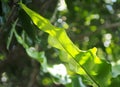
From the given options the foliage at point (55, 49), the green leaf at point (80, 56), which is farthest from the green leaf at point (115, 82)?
the foliage at point (55, 49)

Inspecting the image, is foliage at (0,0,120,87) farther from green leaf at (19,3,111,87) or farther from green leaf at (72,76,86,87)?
green leaf at (19,3,111,87)

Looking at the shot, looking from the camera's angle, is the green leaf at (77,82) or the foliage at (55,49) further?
the foliage at (55,49)

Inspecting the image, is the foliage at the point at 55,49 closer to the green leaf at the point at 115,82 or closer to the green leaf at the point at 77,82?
the green leaf at the point at 77,82

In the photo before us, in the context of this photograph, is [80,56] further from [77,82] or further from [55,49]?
[55,49]

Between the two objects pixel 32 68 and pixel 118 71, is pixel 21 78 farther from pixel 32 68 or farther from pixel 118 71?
pixel 118 71

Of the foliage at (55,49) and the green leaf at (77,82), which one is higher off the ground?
the foliage at (55,49)

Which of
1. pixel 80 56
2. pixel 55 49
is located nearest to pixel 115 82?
pixel 80 56

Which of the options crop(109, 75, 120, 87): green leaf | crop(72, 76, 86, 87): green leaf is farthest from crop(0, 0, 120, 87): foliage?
crop(109, 75, 120, 87): green leaf

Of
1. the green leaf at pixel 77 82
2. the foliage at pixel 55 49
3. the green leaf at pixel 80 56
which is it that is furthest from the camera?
the foliage at pixel 55 49
